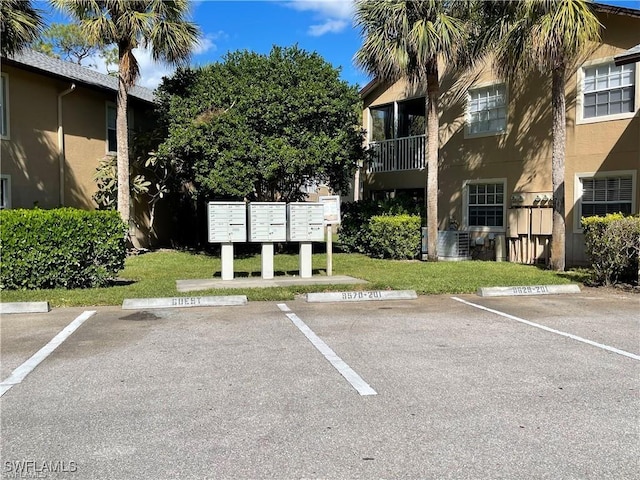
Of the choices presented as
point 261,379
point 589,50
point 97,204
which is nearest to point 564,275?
point 589,50

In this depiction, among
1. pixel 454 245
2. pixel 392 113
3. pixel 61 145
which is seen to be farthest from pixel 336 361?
pixel 392 113

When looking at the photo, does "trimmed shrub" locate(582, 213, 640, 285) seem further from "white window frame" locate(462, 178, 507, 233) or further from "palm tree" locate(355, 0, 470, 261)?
"palm tree" locate(355, 0, 470, 261)

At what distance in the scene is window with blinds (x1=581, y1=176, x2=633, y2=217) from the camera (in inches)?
557

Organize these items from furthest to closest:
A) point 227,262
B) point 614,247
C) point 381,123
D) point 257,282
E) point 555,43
A: 1. point 381,123
2. point 555,43
3. point 227,262
4. point 257,282
5. point 614,247

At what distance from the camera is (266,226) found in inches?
465

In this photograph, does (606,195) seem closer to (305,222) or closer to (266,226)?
(305,222)

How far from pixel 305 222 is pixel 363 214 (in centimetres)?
700

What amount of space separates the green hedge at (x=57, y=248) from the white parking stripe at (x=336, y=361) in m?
4.76

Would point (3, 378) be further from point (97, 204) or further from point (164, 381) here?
point (97, 204)

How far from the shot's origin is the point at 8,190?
50.9ft

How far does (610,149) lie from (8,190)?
1707 centimetres

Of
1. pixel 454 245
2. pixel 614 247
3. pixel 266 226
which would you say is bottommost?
pixel 454 245

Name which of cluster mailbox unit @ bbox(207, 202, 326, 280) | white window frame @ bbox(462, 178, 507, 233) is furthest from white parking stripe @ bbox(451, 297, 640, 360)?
white window frame @ bbox(462, 178, 507, 233)

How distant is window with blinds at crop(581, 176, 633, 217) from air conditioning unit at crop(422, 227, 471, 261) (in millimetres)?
3684
